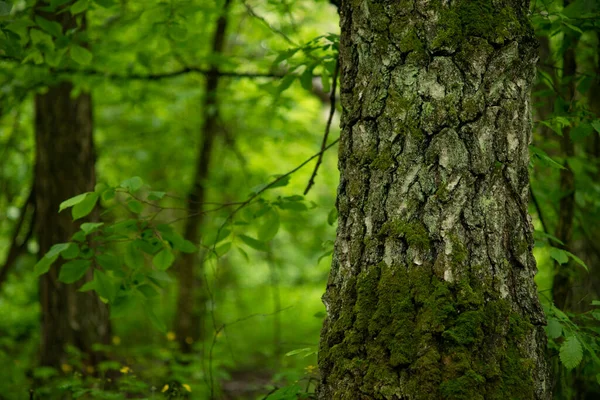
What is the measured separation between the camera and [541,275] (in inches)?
232

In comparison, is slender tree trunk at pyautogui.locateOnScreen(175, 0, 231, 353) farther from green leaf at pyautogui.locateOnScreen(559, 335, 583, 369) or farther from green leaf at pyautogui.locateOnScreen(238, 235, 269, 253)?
green leaf at pyautogui.locateOnScreen(559, 335, 583, 369)

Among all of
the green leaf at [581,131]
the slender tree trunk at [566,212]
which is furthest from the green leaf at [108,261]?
the slender tree trunk at [566,212]

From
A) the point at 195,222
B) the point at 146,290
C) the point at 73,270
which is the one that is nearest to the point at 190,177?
the point at 195,222

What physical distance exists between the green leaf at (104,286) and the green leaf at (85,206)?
0.24 meters

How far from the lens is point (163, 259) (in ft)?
7.86

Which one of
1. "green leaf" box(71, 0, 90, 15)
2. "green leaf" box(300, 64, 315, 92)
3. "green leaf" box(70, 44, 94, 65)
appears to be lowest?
"green leaf" box(300, 64, 315, 92)

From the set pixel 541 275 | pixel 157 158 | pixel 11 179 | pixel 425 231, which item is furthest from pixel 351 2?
pixel 11 179

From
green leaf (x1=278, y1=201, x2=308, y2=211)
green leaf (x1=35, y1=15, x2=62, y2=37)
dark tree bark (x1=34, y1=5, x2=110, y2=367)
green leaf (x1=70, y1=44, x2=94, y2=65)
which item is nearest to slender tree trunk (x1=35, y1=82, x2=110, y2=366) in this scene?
dark tree bark (x1=34, y1=5, x2=110, y2=367)

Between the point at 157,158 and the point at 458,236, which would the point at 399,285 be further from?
the point at 157,158

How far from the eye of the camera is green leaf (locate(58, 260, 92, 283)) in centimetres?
223

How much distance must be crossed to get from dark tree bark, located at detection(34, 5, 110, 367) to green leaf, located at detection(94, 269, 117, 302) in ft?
8.89

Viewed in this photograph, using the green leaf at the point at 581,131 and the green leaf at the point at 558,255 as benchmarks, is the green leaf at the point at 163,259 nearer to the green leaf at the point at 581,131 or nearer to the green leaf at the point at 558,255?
the green leaf at the point at 558,255

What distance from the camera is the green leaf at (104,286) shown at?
225 centimetres

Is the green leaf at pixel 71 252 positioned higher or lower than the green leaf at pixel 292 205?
lower
